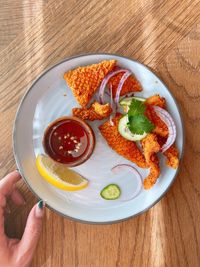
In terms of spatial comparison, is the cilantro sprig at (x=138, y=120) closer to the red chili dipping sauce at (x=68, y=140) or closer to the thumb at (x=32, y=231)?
the red chili dipping sauce at (x=68, y=140)

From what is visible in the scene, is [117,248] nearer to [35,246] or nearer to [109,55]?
[35,246]

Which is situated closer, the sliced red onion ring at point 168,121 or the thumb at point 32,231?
the sliced red onion ring at point 168,121

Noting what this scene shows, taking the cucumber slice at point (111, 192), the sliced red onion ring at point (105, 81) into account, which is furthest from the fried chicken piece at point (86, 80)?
the cucumber slice at point (111, 192)

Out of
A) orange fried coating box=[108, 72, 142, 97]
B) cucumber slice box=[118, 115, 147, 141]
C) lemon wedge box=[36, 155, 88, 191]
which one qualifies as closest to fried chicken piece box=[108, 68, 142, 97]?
orange fried coating box=[108, 72, 142, 97]

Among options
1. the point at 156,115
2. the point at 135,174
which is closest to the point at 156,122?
the point at 156,115

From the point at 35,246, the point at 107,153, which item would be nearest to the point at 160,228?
the point at 107,153

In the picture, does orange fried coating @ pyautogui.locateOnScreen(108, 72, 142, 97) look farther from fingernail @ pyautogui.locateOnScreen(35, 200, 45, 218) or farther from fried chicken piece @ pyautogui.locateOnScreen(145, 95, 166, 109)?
fingernail @ pyautogui.locateOnScreen(35, 200, 45, 218)
